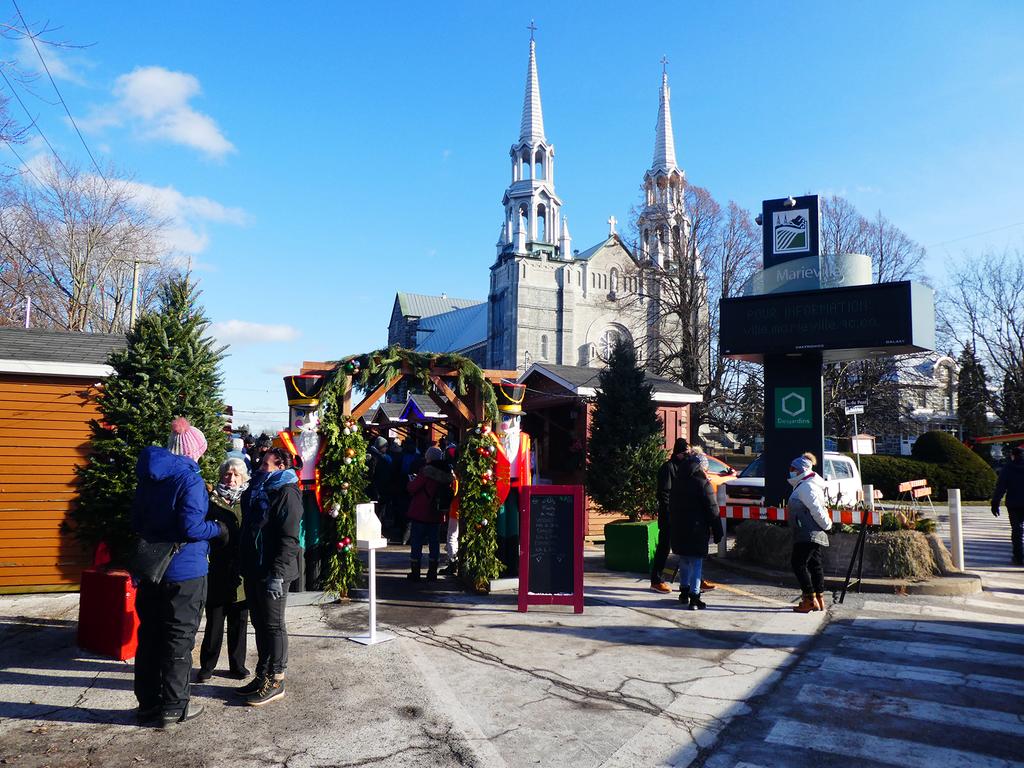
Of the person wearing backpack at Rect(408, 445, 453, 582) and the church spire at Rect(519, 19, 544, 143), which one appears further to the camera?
the church spire at Rect(519, 19, 544, 143)

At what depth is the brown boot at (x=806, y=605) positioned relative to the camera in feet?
28.1

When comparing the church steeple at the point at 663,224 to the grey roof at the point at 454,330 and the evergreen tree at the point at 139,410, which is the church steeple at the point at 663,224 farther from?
the evergreen tree at the point at 139,410

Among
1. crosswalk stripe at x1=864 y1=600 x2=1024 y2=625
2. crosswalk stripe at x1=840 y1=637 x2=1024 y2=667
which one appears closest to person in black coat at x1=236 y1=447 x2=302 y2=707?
crosswalk stripe at x1=840 y1=637 x2=1024 y2=667

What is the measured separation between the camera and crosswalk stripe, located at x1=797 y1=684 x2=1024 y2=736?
16.7 ft

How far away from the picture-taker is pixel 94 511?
7.59 m

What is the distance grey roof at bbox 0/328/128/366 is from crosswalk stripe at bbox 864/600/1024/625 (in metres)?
9.93

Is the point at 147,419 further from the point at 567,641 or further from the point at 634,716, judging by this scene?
the point at 634,716

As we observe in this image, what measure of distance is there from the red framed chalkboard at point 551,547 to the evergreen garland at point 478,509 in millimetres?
961

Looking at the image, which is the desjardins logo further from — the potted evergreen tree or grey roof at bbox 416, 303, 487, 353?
grey roof at bbox 416, 303, 487, 353

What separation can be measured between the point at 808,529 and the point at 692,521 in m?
1.30

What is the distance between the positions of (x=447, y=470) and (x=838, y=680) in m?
5.59

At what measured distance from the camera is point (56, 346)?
408 inches

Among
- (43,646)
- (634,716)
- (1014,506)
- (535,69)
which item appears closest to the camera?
(634,716)

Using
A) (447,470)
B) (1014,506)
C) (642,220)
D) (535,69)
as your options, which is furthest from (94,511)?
(535,69)
